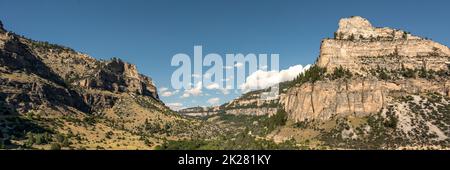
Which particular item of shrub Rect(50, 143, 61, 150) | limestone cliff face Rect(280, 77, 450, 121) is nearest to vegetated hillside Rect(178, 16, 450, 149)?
limestone cliff face Rect(280, 77, 450, 121)

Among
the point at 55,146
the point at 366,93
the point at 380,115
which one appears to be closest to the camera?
the point at 55,146

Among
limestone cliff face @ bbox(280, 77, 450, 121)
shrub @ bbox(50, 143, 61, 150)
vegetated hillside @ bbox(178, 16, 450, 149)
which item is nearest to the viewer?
shrub @ bbox(50, 143, 61, 150)

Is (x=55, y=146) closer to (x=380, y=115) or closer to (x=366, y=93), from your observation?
(x=380, y=115)

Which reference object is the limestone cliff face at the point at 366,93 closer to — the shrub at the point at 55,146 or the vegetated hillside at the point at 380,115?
the vegetated hillside at the point at 380,115

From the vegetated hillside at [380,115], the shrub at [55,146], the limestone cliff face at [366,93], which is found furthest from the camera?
the limestone cliff face at [366,93]

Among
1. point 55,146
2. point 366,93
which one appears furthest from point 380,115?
point 55,146

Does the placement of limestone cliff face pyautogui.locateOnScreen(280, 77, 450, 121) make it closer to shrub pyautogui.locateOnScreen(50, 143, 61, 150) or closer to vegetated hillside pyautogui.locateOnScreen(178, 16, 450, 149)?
vegetated hillside pyautogui.locateOnScreen(178, 16, 450, 149)

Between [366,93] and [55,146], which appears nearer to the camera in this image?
[55,146]

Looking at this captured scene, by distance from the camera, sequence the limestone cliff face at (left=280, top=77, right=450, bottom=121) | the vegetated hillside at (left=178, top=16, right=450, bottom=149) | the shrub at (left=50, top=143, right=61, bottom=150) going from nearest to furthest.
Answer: the shrub at (left=50, top=143, right=61, bottom=150) < the vegetated hillside at (left=178, top=16, right=450, bottom=149) < the limestone cliff face at (left=280, top=77, right=450, bottom=121)

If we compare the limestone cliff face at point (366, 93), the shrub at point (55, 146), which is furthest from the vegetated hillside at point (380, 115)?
the shrub at point (55, 146)

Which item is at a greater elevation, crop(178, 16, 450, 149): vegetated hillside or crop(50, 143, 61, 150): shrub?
crop(178, 16, 450, 149): vegetated hillside

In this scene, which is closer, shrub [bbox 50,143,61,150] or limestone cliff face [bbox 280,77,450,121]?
shrub [bbox 50,143,61,150]
